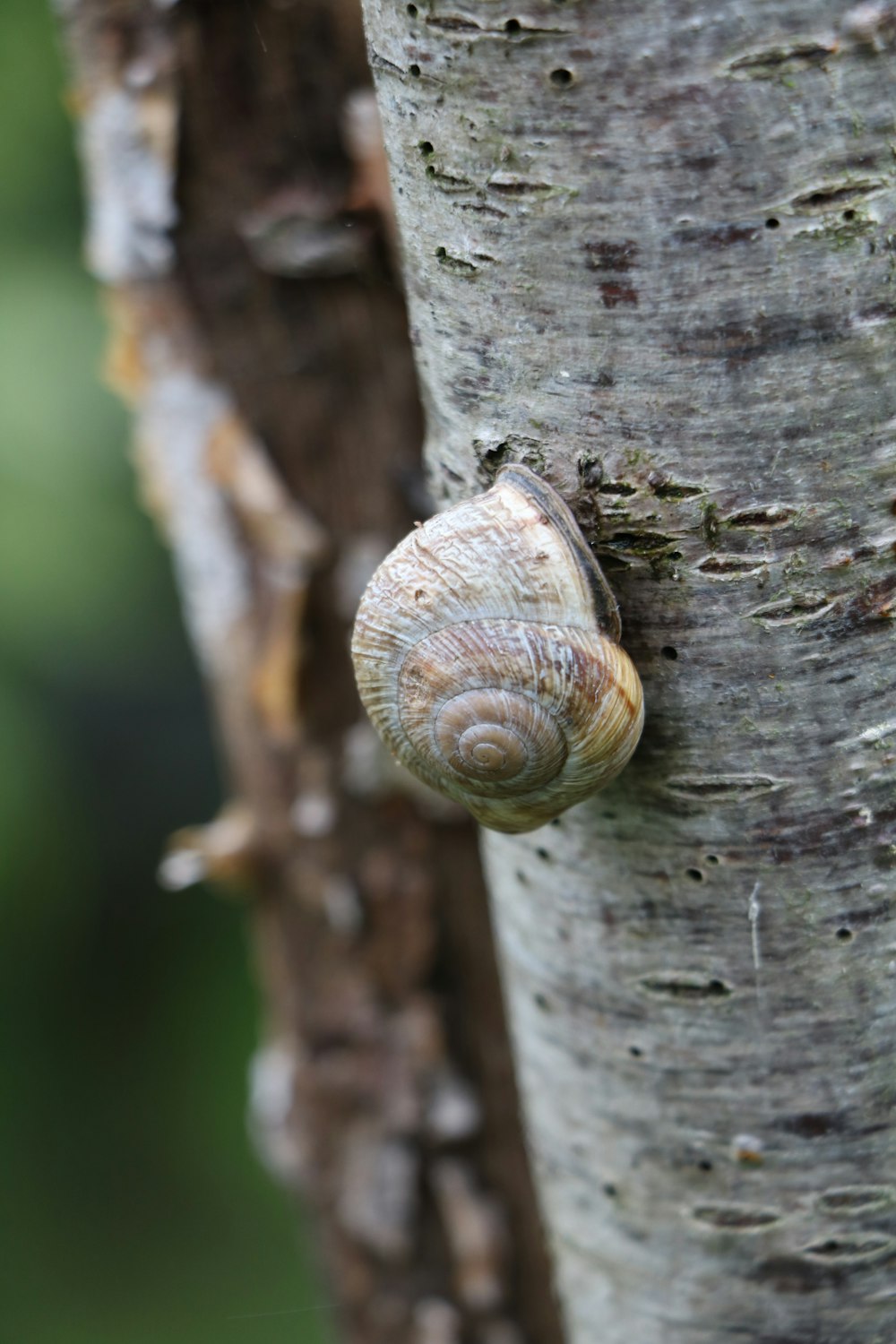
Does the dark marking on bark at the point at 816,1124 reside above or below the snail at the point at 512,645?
below

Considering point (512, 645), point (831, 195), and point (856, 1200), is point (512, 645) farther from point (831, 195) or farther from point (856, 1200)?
point (856, 1200)

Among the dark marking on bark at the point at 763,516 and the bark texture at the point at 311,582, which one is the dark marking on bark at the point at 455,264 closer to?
the dark marking on bark at the point at 763,516

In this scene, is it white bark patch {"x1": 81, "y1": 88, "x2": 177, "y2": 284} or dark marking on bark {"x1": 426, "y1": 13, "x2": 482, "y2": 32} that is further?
white bark patch {"x1": 81, "y1": 88, "x2": 177, "y2": 284}

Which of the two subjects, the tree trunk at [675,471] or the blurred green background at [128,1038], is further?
the blurred green background at [128,1038]

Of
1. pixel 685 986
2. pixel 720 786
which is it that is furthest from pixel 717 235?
pixel 685 986

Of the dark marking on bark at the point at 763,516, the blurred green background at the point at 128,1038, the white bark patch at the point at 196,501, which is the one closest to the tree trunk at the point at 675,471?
the dark marking on bark at the point at 763,516

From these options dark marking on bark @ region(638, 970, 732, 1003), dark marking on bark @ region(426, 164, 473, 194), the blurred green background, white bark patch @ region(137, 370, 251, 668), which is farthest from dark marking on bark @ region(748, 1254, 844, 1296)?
A: the blurred green background

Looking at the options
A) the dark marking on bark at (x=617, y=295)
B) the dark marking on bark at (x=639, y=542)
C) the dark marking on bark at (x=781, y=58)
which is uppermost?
the dark marking on bark at (x=781, y=58)

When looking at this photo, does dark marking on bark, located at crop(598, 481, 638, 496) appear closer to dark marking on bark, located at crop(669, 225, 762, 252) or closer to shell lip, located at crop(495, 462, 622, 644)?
shell lip, located at crop(495, 462, 622, 644)
